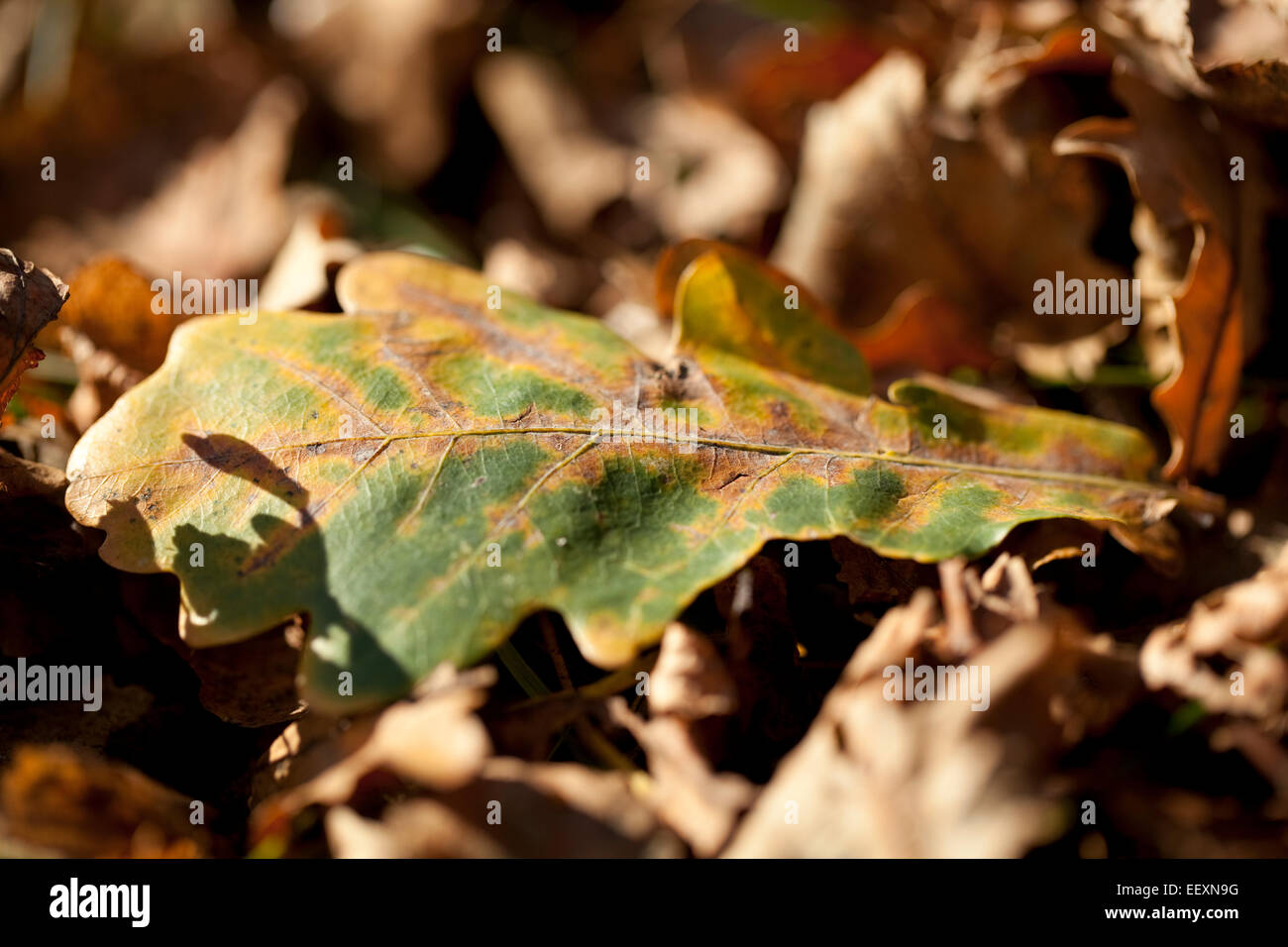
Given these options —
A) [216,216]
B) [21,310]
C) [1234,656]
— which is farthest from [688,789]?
[216,216]

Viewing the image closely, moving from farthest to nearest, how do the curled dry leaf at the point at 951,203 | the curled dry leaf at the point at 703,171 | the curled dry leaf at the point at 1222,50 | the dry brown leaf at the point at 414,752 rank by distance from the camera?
the curled dry leaf at the point at 703,171, the curled dry leaf at the point at 951,203, the curled dry leaf at the point at 1222,50, the dry brown leaf at the point at 414,752

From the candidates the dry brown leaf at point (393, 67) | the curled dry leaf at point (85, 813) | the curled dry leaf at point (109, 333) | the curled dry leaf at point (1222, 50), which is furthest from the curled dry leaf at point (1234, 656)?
the dry brown leaf at point (393, 67)

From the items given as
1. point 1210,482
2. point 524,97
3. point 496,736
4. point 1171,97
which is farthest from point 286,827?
point 524,97

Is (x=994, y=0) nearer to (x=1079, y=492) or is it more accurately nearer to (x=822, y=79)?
(x=822, y=79)

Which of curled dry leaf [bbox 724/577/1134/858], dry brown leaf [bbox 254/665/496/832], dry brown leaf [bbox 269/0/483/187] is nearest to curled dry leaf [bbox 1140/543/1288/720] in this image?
curled dry leaf [bbox 724/577/1134/858]

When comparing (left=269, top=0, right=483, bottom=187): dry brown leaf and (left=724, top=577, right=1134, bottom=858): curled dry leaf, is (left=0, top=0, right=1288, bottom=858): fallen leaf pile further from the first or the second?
(left=269, top=0, right=483, bottom=187): dry brown leaf

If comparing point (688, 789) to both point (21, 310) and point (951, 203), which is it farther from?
point (951, 203)

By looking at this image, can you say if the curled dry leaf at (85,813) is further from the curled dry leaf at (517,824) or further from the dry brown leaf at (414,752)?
the curled dry leaf at (517,824)
